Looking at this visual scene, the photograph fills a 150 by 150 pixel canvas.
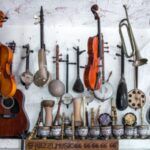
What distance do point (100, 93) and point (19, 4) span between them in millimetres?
930

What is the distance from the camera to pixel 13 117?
2.76 m

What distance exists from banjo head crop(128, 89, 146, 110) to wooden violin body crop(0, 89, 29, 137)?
85cm

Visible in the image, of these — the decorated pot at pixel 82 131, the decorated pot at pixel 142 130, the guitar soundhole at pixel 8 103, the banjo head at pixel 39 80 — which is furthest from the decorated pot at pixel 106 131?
the guitar soundhole at pixel 8 103

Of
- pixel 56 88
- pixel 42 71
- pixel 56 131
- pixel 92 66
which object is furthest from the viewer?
pixel 56 88

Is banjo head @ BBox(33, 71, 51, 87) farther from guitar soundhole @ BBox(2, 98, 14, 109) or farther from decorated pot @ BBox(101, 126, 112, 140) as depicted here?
decorated pot @ BBox(101, 126, 112, 140)

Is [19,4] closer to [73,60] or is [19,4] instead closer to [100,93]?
[73,60]

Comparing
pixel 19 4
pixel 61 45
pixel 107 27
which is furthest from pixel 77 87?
pixel 19 4

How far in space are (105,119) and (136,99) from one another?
1.01 ft

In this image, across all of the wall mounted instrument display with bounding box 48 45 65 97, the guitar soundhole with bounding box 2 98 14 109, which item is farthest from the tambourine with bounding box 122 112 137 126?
the guitar soundhole with bounding box 2 98 14 109

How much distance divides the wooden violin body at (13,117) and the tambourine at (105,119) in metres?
0.57

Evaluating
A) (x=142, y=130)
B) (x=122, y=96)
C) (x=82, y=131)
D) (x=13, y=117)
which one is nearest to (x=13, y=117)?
(x=13, y=117)

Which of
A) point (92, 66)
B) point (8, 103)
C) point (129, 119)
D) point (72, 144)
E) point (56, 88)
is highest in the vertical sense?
point (92, 66)

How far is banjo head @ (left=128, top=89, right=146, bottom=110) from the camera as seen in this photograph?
2.93m

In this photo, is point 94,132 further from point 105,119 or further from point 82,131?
point 105,119
